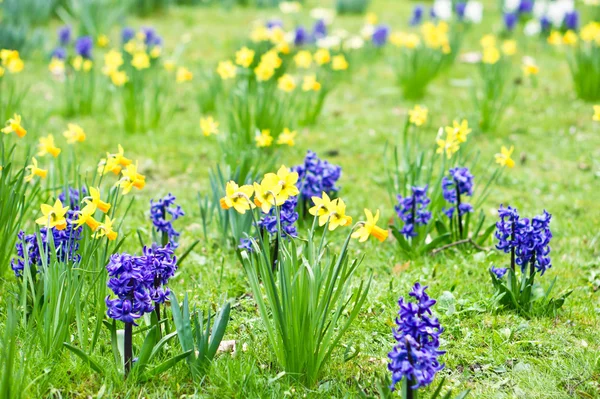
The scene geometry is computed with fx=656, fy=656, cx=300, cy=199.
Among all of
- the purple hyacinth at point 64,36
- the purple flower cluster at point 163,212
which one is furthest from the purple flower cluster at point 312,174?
the purple hyacinth at point 64,36

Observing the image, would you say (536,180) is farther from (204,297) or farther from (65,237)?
(65,237)

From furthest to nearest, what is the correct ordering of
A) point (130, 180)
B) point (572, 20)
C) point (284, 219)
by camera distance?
point (572, 20), point (284, 219), point (130, 180)

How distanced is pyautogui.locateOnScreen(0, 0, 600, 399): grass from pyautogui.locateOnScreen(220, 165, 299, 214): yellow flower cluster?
530mm

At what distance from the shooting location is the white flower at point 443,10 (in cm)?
877

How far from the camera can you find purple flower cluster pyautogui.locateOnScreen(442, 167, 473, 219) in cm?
331

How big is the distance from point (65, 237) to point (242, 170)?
133 centimetres

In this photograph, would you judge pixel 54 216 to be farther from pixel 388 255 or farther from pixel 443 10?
pixel 443 10

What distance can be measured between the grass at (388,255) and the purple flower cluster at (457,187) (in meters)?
0.25

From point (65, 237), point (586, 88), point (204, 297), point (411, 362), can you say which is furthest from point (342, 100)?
point (411, 362)

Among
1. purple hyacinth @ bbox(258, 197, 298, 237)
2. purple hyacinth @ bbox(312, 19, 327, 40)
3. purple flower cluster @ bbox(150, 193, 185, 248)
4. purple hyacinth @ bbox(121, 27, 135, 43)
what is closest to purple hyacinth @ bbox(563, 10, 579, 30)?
purple hyacinth @ bbox(312, 19, 327, 40)

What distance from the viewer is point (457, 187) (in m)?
3.33

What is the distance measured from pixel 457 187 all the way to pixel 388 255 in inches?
20.6

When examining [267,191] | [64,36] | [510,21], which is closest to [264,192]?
[267,191]

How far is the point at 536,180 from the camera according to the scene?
468 centimetres
